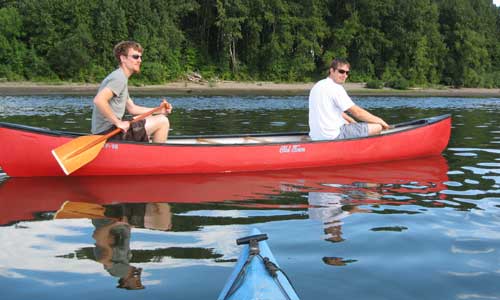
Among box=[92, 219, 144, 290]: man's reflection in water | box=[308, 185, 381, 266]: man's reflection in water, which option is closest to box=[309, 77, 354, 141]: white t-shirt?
box=[308, 185, 381, 266]: man's reflection in water

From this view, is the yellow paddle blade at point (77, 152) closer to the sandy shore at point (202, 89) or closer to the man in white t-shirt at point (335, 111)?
the man in white t-shirt at point (335, 111)

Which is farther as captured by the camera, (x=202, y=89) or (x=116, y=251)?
(x=202, y=89)

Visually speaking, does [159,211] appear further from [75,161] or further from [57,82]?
[57,82]

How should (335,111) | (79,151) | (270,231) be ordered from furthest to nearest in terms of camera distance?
(335,111), (79,151), (270,231)

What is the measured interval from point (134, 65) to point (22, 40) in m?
33.4

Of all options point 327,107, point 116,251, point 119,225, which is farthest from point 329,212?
point 327,107

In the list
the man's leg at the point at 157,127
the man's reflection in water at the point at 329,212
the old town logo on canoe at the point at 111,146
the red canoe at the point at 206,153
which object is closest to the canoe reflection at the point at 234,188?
the man's reflection in water at the point at 329,212

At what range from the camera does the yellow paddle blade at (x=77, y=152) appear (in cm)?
664

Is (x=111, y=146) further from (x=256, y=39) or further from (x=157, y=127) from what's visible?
(x=256, y=39)

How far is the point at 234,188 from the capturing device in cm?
667

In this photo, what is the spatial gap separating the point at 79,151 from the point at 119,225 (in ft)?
6.60

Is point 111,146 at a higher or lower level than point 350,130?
lower

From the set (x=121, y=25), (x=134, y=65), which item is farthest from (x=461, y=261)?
(x=121, y=25)

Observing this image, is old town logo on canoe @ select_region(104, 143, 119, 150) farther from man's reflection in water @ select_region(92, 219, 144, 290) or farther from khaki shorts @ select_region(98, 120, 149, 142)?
man's reflection in water @ select_region(92, 219, 144, 290)
